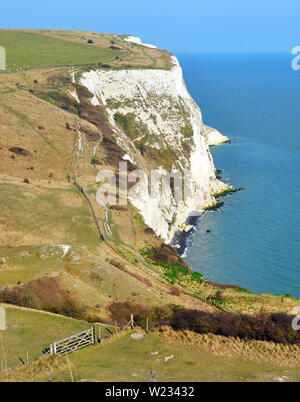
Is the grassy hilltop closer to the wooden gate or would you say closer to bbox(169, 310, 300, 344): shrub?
the wooden gate

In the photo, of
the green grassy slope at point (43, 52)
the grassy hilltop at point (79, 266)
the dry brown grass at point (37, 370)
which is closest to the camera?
the dry brown grass at point (37, 370)

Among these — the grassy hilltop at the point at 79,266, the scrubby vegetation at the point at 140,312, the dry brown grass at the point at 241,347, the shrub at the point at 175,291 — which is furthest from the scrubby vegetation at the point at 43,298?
the shrub at the point at 175,291

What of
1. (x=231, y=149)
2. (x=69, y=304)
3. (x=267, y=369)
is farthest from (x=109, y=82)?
(x=267, y=369)

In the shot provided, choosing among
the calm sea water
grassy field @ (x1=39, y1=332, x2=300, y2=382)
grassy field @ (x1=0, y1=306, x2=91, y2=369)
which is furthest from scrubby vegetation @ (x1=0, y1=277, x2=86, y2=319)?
the calm sea water

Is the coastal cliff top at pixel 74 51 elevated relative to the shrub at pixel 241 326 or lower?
elevated

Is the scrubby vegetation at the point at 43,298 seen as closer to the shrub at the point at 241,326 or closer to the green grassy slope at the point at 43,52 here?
the shrub at the point at 241,326

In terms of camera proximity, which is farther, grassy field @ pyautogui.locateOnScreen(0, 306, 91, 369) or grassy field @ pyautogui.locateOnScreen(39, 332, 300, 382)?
grassy field @ pyautogui.locateOnScreen(0, 306, 91, 369)
